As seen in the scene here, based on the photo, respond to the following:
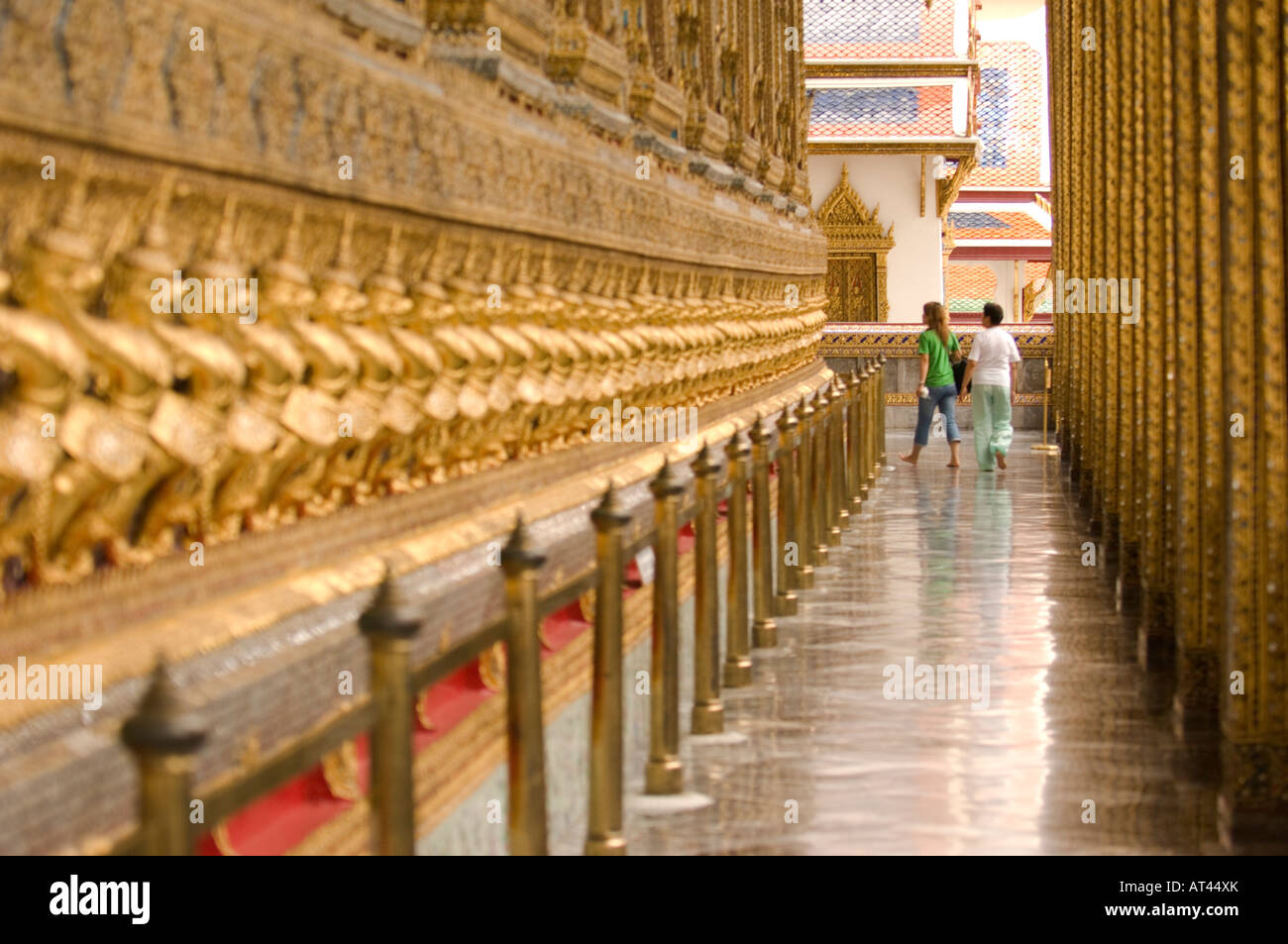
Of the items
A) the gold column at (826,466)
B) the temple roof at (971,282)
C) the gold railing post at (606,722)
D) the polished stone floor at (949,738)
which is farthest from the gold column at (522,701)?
the temple roof at (971,282)

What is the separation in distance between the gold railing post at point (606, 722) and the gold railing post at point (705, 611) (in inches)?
53.9

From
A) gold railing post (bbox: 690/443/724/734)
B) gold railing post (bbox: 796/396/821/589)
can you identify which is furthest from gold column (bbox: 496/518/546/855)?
gold railing post (bbox: 796/396/821/589)

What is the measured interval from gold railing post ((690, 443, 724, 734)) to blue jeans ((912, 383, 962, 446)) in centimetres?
976

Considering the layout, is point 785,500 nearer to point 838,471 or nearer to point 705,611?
point 705,611

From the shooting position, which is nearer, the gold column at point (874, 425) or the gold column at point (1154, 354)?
the gold column at point (1154, 354)

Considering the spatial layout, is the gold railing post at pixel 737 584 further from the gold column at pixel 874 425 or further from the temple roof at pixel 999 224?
the temple roof at pixel 999 224

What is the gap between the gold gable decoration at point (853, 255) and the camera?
22.9 meters

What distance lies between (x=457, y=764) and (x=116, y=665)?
1.21m

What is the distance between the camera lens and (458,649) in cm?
279

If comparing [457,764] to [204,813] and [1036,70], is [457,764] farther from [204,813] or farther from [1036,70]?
[1036,70]

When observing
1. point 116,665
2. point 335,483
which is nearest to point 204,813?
point 116,665

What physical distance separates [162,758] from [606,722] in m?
2.12

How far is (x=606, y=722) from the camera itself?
12.4 ft

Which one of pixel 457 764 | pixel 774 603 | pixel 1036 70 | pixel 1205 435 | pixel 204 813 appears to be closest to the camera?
pixel 204 813
